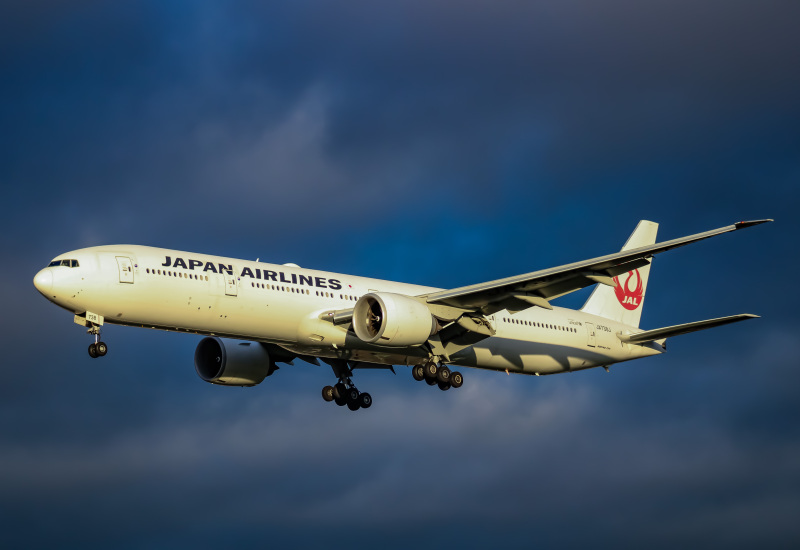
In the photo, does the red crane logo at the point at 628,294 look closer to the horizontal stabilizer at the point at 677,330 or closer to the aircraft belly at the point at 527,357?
the horizontal stabilizer at the point at 677,330

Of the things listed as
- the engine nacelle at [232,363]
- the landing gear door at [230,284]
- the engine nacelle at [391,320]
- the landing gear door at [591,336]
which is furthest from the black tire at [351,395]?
the landing gear door at [230,284]

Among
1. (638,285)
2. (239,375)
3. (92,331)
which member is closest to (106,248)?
(92,331)

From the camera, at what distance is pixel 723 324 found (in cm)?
4772

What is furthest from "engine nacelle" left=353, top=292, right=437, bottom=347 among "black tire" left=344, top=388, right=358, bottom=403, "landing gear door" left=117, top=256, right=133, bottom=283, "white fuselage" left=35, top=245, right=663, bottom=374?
"landing gear door" left=117, top=256, right=133, bottom=283

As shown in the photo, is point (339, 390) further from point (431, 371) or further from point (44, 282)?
point (44, 282)

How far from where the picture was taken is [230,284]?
4378 cm

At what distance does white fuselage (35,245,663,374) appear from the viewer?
41.7 metres

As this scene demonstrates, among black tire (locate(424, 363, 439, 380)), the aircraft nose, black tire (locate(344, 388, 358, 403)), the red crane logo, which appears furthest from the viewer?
the red crane logo

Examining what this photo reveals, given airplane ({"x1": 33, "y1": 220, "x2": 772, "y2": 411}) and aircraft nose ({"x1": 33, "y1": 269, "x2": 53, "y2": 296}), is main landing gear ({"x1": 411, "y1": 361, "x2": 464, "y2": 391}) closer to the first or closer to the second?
airplane ({"x1": 33, "y1": 220, "x2": 772, "y2": 411})

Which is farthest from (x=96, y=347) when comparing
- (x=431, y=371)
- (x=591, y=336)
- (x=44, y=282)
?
(x=591, y=336)

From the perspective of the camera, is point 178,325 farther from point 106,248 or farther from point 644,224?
point 644,224

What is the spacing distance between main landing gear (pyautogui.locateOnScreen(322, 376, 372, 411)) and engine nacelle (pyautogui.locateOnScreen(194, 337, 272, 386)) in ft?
9.73

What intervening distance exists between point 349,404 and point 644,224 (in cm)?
1902

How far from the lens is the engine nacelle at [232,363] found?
52.9m
